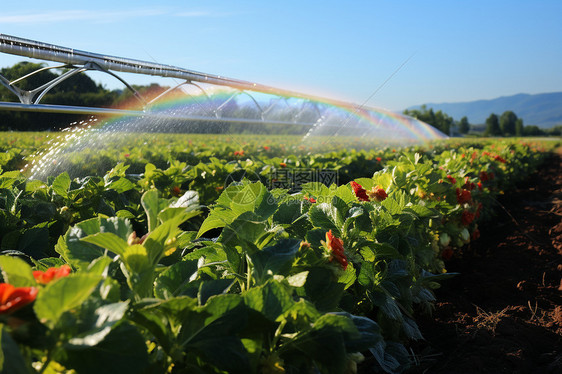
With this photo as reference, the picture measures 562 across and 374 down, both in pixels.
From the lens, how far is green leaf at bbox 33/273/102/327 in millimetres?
678

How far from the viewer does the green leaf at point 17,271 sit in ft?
2.58

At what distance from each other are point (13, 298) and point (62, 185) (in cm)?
165

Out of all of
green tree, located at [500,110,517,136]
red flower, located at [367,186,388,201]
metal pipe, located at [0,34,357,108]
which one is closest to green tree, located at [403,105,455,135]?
metal pipe, located at [0,34,357,108]

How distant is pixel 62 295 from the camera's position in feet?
2.26

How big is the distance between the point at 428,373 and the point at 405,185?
1200 millimetres

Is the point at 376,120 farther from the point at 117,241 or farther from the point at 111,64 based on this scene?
the point at 117,241

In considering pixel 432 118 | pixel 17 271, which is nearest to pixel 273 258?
pixel 17 271

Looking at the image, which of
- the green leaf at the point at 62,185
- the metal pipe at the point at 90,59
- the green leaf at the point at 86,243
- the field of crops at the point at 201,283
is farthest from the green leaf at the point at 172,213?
the metal pipe at the point at 90,59

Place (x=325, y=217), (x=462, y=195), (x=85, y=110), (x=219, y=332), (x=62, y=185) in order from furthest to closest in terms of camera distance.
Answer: (x=85, y=110), (x=462, y=195), (x=62, y=185), (x=325, y=217), (x=219, y=332)

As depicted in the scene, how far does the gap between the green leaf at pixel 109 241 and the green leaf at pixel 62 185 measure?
4.77ft

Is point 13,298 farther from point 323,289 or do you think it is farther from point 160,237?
point 323,289

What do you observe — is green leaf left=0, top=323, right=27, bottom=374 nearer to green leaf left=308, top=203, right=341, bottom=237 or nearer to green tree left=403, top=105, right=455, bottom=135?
green leaf left=308, top=203, right=341, bottom=237

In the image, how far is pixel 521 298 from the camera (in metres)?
3.33

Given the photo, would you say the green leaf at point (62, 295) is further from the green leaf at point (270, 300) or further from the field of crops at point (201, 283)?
the green leaf at point (270, 300)
